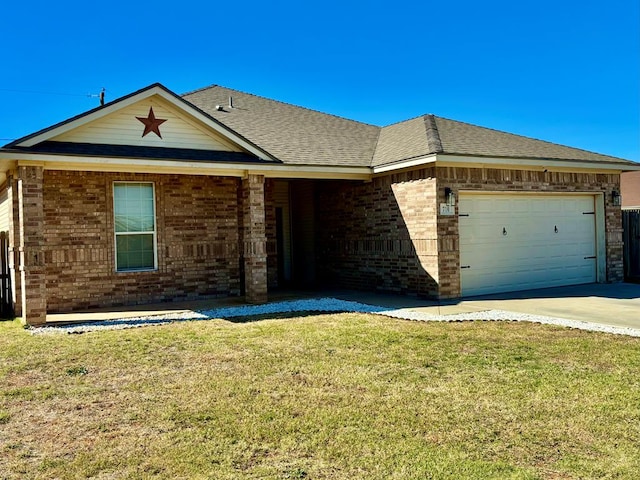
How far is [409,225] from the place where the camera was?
12789 mm

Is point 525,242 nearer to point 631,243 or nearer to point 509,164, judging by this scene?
point 509,164

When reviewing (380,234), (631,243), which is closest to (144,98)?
(380,234)

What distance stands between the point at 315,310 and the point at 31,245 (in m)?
5.35

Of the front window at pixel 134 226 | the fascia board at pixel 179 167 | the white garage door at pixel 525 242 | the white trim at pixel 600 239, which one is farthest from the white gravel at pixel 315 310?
the white trim at pixel 600 239

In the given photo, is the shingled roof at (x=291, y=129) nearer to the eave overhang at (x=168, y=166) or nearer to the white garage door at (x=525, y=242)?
the eave overhang at (x=168, y=166)

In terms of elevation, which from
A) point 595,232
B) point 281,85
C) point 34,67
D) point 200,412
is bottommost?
point 200,412

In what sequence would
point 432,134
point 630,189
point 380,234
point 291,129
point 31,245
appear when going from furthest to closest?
point 630,189, point 291,129, point 380,234, point 432,134, point 31,245

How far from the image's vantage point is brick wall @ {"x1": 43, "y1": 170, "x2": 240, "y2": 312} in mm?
11641

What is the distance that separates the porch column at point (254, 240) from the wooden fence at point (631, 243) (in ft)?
35.4

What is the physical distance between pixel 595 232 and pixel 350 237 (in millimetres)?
6604

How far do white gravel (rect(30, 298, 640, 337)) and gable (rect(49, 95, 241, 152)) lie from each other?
350 cm

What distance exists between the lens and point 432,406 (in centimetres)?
513

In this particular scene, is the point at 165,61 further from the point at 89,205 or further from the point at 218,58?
the point at 89,205

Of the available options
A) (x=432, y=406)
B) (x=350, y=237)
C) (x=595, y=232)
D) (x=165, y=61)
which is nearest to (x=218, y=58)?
(x=165, y=61)
